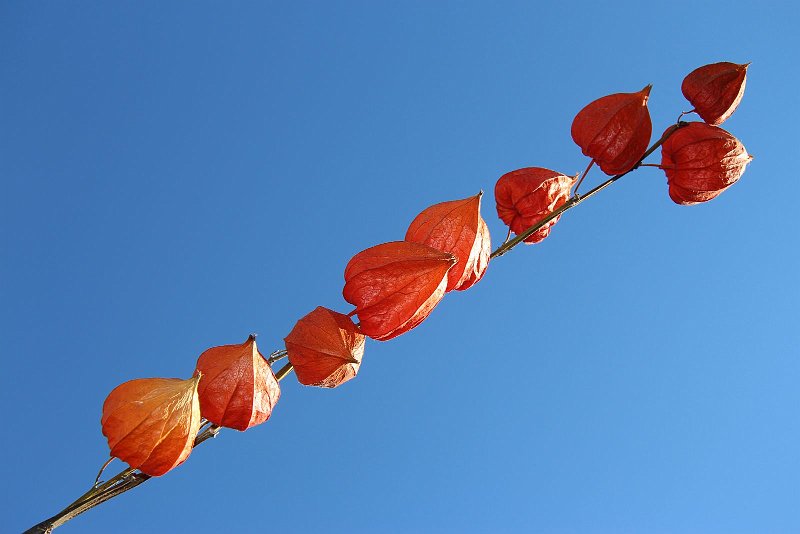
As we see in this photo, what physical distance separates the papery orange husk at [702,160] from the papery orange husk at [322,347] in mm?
1332

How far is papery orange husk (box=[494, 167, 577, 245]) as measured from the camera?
220 cm

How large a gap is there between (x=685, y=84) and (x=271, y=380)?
1807 millimetres

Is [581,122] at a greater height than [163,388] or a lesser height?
greater

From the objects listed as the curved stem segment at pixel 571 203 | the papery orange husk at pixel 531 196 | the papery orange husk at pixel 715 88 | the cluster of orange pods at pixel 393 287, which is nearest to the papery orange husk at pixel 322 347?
the cluster of orange pods at pixel 393 287

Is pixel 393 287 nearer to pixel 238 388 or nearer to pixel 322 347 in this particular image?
pixel 322 347

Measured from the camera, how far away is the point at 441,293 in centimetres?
178

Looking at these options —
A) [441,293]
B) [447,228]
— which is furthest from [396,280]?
[447,228]

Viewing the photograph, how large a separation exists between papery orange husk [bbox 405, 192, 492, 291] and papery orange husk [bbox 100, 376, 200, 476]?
30.7 inches

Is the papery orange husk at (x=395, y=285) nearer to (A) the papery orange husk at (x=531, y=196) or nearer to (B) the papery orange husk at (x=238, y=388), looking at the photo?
(B) the papery orange husk at (x=238, y=388)

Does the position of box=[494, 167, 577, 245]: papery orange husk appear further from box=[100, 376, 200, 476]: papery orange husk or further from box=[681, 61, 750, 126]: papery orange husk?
box=[100, 376, 200, 476]: papery orange husk

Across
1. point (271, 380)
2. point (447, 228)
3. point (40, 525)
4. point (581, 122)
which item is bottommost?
point (40, 525)

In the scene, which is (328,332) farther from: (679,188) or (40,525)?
(679,188)

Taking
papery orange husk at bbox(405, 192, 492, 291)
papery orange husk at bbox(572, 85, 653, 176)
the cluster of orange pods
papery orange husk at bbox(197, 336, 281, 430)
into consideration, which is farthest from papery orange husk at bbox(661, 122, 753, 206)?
papery orange husk at bbox(197, 336, 281, 430)

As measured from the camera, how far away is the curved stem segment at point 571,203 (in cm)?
202
